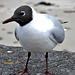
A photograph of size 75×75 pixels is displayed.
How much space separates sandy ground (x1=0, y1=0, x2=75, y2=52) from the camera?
6016 millimetres

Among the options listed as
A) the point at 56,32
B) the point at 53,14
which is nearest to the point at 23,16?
the point at 56,32

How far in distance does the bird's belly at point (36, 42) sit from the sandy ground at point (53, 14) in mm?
2226

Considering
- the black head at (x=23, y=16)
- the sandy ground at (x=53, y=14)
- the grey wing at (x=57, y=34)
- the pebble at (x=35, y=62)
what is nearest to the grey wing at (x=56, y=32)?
the grey wing at (x=57, y=34)

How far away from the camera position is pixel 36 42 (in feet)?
11.0

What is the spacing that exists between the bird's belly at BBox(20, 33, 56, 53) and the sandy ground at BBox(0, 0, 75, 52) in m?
2.23

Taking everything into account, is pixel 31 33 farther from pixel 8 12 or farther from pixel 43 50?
pixel 8 12

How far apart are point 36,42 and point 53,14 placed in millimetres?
4954

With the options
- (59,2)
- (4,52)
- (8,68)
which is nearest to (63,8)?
(59,2)

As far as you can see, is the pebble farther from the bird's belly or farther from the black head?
the black head

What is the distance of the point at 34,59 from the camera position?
15.1 ft

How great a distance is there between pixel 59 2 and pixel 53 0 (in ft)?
0.96

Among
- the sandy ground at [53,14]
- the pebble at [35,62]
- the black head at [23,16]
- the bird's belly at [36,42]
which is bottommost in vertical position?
the sandy ground at [53,14]

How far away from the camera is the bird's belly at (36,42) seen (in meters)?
→ 3.31

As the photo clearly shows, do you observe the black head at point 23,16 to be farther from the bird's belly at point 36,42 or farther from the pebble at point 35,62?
the pebble at point 35,62
